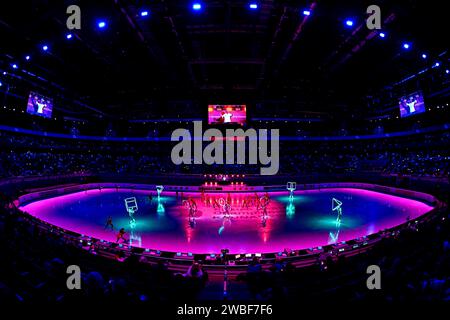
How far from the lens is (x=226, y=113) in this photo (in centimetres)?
1906

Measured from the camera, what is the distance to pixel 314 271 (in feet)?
16.5

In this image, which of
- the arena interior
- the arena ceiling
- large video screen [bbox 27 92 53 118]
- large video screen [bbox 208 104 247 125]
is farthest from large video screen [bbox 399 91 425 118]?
large video screen [bbox 27 92 53 118]

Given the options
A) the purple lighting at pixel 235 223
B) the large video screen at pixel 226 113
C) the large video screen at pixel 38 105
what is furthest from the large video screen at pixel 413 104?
the large video screen at pixel 38 105

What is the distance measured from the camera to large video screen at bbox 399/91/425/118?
1495 centimetres

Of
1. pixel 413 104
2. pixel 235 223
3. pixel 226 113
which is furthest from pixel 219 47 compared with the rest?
pixel 413 104

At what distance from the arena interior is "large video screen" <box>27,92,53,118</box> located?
8 cm

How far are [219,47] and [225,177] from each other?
15909mm

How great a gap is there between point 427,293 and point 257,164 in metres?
29.8

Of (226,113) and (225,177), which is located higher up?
(226,113)

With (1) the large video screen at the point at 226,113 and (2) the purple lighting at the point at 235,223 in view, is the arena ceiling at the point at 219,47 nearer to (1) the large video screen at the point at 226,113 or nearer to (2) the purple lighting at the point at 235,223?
(1) the large video screen at the point at 226,113

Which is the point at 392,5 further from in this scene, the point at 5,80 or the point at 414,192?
the point at 5,80

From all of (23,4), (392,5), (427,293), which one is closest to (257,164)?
(392,5)

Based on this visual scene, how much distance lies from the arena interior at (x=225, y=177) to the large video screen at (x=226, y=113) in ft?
0.50

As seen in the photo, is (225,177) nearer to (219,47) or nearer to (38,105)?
(219,47)
